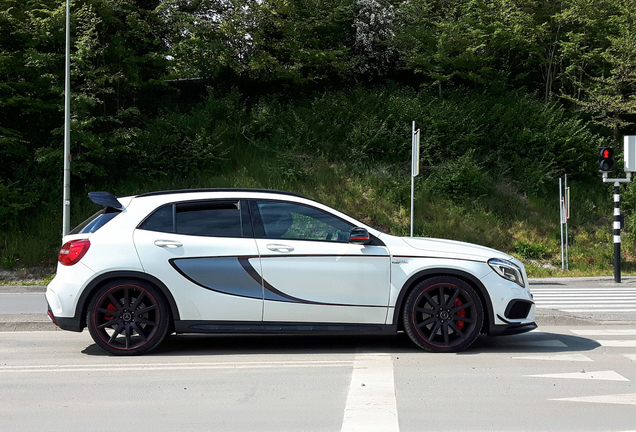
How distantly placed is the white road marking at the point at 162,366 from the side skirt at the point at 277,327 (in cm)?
33

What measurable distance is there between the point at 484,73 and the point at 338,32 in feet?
20.8

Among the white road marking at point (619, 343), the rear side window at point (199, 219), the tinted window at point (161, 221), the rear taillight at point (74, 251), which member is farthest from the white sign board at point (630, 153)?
the rear taillight at point (74, 251)

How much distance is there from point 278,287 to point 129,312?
5.25 feet

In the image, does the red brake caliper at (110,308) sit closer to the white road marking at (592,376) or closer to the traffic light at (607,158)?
the white road marking at (592,376)

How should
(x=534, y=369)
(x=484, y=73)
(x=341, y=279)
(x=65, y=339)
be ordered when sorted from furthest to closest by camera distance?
1. (x=484, y=73)
2. (x=65, y=339)
3. (x=341, y=279)
4. (x=534, y=369)

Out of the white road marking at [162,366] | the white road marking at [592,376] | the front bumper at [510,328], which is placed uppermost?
the front bumper at [510,328]

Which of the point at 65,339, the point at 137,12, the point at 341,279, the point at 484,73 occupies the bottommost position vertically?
the point at 65,339

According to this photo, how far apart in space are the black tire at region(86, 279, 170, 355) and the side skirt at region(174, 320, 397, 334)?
9.2 inches

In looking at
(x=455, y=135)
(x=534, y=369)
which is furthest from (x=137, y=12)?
(x=534, y=369)

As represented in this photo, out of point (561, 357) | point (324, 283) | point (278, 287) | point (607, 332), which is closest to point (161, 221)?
point (278, 287)

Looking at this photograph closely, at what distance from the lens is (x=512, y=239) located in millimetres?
22188

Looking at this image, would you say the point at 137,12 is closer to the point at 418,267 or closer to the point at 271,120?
the point at 271,120

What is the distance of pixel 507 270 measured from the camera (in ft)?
23.1

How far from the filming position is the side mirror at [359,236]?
22.3ft
